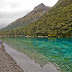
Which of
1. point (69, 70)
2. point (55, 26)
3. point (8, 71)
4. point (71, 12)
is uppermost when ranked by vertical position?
point (71, 12)

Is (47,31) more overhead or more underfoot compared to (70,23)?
more underfoot

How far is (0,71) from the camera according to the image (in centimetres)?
1580

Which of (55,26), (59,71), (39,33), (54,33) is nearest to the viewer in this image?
(59,71)

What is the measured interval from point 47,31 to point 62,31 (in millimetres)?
33719

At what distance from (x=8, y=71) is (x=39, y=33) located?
173 meters

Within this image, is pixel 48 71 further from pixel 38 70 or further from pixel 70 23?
pixel 70 23

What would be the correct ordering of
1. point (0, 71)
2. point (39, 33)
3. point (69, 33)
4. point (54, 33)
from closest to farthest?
point (0, 71) → point (69, 33) → point (54, 33) → point (39, 33)

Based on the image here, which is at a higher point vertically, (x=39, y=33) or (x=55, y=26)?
(x=55, y=26)

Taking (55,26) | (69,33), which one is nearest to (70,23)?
(69,33)

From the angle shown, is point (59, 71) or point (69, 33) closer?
point (59, 71)

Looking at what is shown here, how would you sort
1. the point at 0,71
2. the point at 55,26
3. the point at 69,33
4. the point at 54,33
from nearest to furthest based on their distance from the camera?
the point at 0,71, the point at 69,33, the point at 54,33, the point at 55,26

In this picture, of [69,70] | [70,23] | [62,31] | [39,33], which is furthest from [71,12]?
[69,70]

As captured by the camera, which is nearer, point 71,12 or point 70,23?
point 70,23

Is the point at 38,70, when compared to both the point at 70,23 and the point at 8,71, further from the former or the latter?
the point at 70,23
